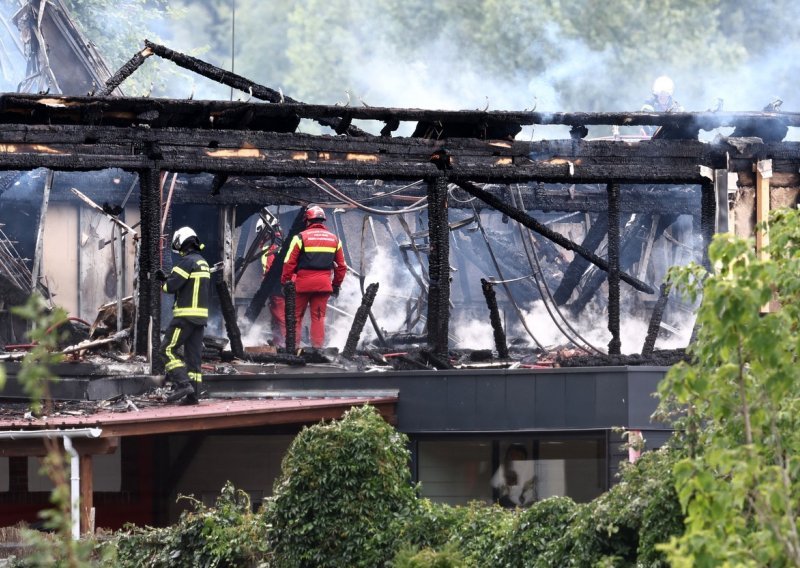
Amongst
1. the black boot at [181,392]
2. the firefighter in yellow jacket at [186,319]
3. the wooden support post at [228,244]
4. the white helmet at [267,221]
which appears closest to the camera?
the black boot at [181,392]

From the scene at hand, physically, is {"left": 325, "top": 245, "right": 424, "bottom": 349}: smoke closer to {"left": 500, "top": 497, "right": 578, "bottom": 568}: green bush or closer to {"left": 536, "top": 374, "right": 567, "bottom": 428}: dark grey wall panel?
{"left": 536, "top": 374, "right": 567, "bottom": 428}: dark grey wall panel

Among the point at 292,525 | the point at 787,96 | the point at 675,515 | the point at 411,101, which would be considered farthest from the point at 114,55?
the point at 675,515

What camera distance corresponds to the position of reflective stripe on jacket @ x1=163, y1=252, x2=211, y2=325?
52.3 ft

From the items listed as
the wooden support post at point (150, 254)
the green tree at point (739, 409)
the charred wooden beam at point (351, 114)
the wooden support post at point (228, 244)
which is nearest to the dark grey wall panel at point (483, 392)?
the wooden support post at point (150, 254)

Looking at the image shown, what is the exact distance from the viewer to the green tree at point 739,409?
7.21 meters

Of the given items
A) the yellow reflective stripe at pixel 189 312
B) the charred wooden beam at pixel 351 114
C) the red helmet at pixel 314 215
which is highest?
the charred wooden beam at pixel 351 114

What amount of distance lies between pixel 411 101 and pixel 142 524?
31.2 m

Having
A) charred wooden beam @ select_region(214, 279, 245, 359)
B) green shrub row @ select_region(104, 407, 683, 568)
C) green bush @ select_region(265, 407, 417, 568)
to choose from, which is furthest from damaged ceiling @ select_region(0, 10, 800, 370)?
green bush @ select_region(265, 407, 417, 568)

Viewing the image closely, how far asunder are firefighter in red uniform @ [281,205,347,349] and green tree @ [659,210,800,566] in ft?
34.9

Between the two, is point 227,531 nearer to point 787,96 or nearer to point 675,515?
point 675,515

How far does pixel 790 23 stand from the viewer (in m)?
55.5

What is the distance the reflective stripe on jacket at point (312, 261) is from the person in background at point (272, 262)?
128 inches

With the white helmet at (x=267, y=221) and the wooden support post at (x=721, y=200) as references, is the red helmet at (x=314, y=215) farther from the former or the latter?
the wooden support post at (x=721, y=200)

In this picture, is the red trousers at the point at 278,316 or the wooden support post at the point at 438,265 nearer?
the wooden support post at the point at 438,265
